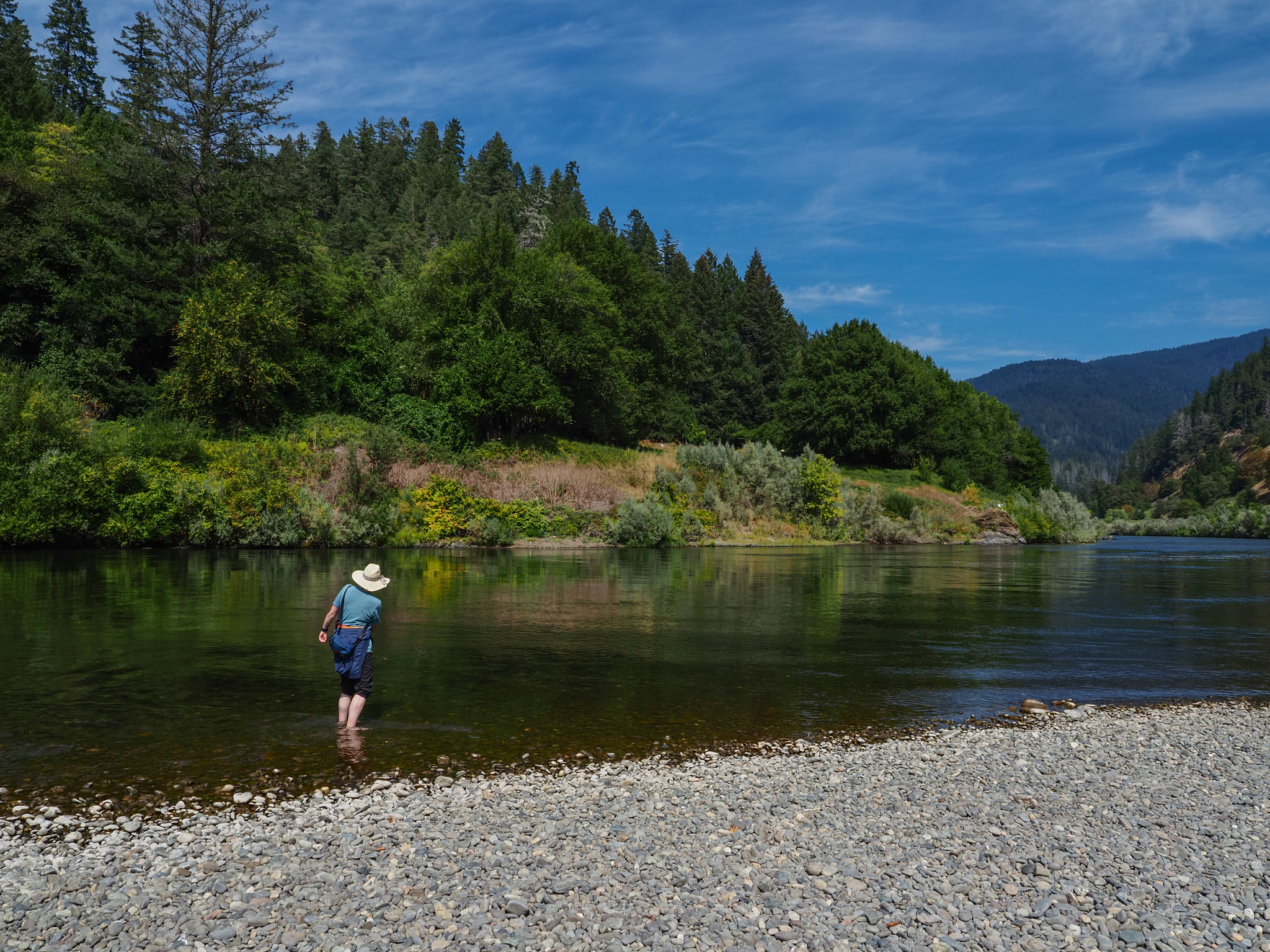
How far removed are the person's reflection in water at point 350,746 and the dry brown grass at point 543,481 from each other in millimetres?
30187

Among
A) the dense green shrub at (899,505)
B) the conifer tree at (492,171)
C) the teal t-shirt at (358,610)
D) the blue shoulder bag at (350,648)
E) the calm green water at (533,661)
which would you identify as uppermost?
the conifer tree at (492,171)

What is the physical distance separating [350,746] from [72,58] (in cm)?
9692

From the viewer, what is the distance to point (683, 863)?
513 cm

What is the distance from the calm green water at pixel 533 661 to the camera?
25.3ft

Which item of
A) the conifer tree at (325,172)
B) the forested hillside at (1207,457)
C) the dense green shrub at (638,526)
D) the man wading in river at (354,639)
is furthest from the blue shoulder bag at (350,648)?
the forested hillside at (1207,457)

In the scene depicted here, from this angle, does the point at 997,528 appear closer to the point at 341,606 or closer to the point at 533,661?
the point at 533,661

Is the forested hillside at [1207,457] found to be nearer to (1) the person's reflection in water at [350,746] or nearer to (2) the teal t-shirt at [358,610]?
(2) the teal t-shirt at [358,610]

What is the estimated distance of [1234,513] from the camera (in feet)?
305

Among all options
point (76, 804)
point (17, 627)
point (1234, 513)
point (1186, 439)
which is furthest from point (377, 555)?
point (1186, 439)

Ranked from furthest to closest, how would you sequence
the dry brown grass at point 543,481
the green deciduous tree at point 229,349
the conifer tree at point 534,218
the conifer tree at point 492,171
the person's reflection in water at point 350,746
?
the conifer tree at point 492,171 → the conifer tree at point 534,218 → the dry brown grass at point 543,481 → the green deciduous tree at point 229,349 → the person's reflection in water at point 350,746

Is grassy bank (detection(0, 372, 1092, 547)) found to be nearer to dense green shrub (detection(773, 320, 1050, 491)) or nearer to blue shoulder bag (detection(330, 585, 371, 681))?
dense green shrub (detection(773, 320, 1050, 491))

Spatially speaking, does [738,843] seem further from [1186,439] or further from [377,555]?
[1186,439]

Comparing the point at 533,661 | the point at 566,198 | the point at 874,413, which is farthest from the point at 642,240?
the point at 533,661

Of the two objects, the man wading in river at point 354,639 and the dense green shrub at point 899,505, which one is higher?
the dense green shrub at point 899,505
